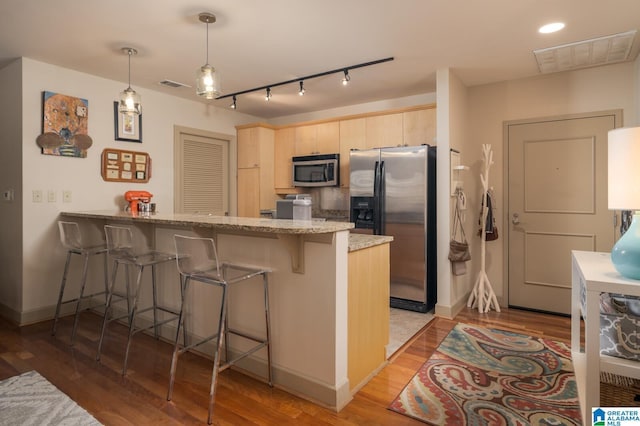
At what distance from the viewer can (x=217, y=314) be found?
261 cm

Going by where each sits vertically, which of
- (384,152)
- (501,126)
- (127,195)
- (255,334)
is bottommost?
(255,334)

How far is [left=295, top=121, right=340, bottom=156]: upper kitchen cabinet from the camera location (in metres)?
4.71

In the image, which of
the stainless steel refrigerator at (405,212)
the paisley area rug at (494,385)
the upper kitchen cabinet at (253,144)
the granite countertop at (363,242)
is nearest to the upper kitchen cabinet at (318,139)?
the upper kitchen cabinet at (253,144)

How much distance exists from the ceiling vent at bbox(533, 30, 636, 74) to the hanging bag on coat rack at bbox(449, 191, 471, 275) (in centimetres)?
149

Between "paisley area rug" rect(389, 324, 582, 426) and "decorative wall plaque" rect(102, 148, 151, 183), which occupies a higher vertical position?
"decorative wall plaque" rect(102, 148, 151, 183)

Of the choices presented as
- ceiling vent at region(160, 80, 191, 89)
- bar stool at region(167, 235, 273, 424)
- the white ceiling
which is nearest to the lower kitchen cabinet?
bar stool at region(167, 235, 273, 424)

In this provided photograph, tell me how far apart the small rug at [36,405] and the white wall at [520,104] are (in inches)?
151

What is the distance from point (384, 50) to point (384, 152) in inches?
43.2

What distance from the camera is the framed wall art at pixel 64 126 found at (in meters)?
3.39

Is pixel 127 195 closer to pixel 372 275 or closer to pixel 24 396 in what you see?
pixel 24 396

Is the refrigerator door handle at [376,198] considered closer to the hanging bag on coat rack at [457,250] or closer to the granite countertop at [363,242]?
the hanging bag on coat rack at [457,250]

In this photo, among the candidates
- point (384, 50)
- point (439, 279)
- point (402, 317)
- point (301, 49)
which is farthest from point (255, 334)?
point (384, 50)

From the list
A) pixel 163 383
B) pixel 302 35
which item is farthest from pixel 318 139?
pixel 163 383

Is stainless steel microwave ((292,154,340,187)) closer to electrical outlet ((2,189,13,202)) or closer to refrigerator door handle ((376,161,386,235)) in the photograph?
refrigerator door handle ((376,161,386,235))
